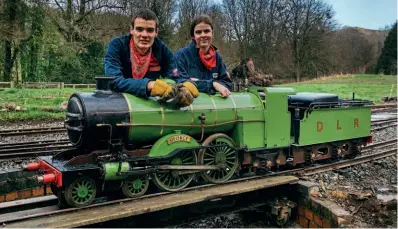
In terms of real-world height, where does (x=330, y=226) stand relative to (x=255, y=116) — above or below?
below

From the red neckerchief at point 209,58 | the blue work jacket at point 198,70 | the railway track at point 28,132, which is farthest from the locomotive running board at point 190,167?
the railway track at point 28,132

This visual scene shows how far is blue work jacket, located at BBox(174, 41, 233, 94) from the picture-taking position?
6.43 metres

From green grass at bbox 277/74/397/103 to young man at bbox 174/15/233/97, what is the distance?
2045 cm

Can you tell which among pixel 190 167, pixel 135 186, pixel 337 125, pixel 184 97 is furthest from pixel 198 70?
pixel 337 125

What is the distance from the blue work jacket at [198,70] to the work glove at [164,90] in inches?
44.2

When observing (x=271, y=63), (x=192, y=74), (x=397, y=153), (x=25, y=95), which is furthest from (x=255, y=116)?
(x=271, y=63)

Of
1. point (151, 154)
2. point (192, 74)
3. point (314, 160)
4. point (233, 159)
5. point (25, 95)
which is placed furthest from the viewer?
point (25, 95)

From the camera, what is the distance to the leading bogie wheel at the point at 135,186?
519 centimetres

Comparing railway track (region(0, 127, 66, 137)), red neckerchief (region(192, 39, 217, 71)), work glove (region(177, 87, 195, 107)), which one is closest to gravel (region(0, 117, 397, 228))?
work glove (region(177, 87, 195, 107))

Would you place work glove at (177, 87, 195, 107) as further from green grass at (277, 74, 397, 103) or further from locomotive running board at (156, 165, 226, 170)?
green grass at (277, 74, 397, 103)

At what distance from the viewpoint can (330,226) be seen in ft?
18.1

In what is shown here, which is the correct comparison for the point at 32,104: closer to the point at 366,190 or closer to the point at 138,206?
the point at 138,206

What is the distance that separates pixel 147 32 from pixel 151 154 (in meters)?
1.80

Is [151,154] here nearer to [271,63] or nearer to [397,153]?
[397,153]
